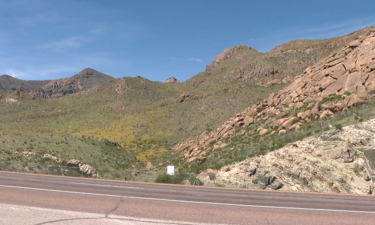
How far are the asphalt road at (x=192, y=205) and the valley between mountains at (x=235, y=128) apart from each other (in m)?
5.08

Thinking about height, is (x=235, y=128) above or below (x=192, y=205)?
above

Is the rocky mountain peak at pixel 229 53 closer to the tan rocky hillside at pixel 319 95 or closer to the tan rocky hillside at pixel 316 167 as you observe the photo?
the tan rocky hillside at pixel 319 95

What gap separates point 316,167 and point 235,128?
72.0 ft

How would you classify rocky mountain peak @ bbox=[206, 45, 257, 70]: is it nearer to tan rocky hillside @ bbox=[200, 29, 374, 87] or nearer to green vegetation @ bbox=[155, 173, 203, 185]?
tan rocky hillside @ bbox=[200, 29, 374, 87]

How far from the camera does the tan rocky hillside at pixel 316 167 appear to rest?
1823cm

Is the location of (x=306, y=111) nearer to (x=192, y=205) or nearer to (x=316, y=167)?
(x=316, y=167)

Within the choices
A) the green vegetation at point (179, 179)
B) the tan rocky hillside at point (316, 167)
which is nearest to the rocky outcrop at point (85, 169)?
the green vegetation at point (179, 179)

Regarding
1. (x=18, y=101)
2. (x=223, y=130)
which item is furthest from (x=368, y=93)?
(x=18, y=101)

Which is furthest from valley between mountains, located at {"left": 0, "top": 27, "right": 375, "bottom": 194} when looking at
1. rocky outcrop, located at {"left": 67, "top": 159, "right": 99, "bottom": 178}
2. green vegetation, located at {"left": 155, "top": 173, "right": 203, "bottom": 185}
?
rocky outcrop, located at {"left": 67, "top": 159, "right": 99, "bottom": 178}

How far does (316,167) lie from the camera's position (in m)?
19.6

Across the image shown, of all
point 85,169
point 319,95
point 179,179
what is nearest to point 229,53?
point 319,95

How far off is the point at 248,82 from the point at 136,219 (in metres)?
83.9

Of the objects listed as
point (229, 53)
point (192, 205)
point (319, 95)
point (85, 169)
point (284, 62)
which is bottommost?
point (85, 169)

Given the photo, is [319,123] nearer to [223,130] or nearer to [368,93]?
[368,93]
